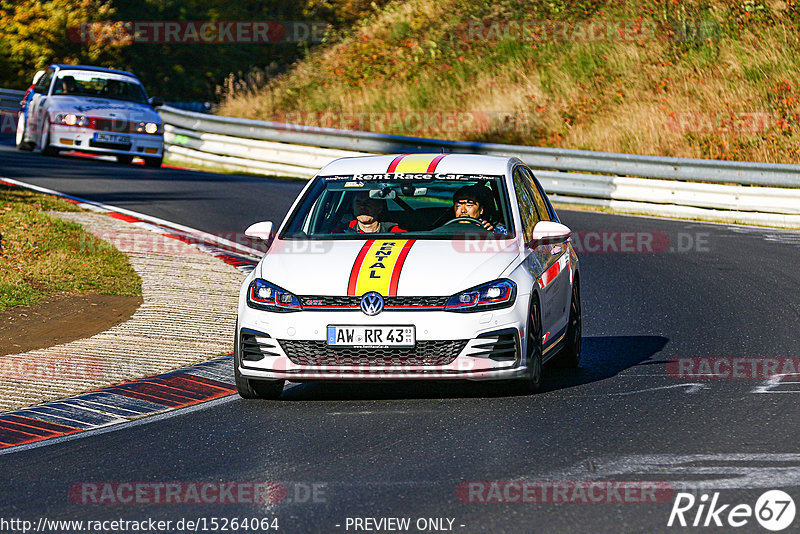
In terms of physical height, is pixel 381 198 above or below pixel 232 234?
above

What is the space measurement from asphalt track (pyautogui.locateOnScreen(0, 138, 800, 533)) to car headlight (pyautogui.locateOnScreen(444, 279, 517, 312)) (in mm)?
637

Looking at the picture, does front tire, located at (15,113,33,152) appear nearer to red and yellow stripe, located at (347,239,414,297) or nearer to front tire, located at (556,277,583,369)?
front tire, located at (556,277,583,369)

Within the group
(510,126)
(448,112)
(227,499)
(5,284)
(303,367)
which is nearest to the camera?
(227,499)

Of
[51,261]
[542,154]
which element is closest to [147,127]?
[542,154]

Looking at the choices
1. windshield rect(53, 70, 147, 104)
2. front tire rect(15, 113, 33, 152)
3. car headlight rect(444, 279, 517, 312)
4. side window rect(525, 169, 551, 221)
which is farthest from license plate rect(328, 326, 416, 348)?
front tire rect(15, 113, 33, 152)

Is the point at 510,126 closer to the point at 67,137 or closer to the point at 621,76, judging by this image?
the point at 621,76

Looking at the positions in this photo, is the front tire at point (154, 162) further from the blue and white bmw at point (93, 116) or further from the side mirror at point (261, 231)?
the side mirror at point (261, 231)

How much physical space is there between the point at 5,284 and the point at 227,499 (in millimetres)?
6784

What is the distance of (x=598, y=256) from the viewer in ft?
51.9

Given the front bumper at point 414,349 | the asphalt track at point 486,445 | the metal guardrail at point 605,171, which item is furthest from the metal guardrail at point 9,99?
the front bumper at point 414,349

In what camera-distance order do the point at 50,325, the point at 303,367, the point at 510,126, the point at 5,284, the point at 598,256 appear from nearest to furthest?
the point at 303,367 < the point at 50,325 < the point at 5,284 < the point at 598,256 < the point at 510,126

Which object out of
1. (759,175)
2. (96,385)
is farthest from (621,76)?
(96,385)

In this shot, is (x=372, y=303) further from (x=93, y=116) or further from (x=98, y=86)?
(x=98, y=86)

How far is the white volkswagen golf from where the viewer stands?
7.90 meters
